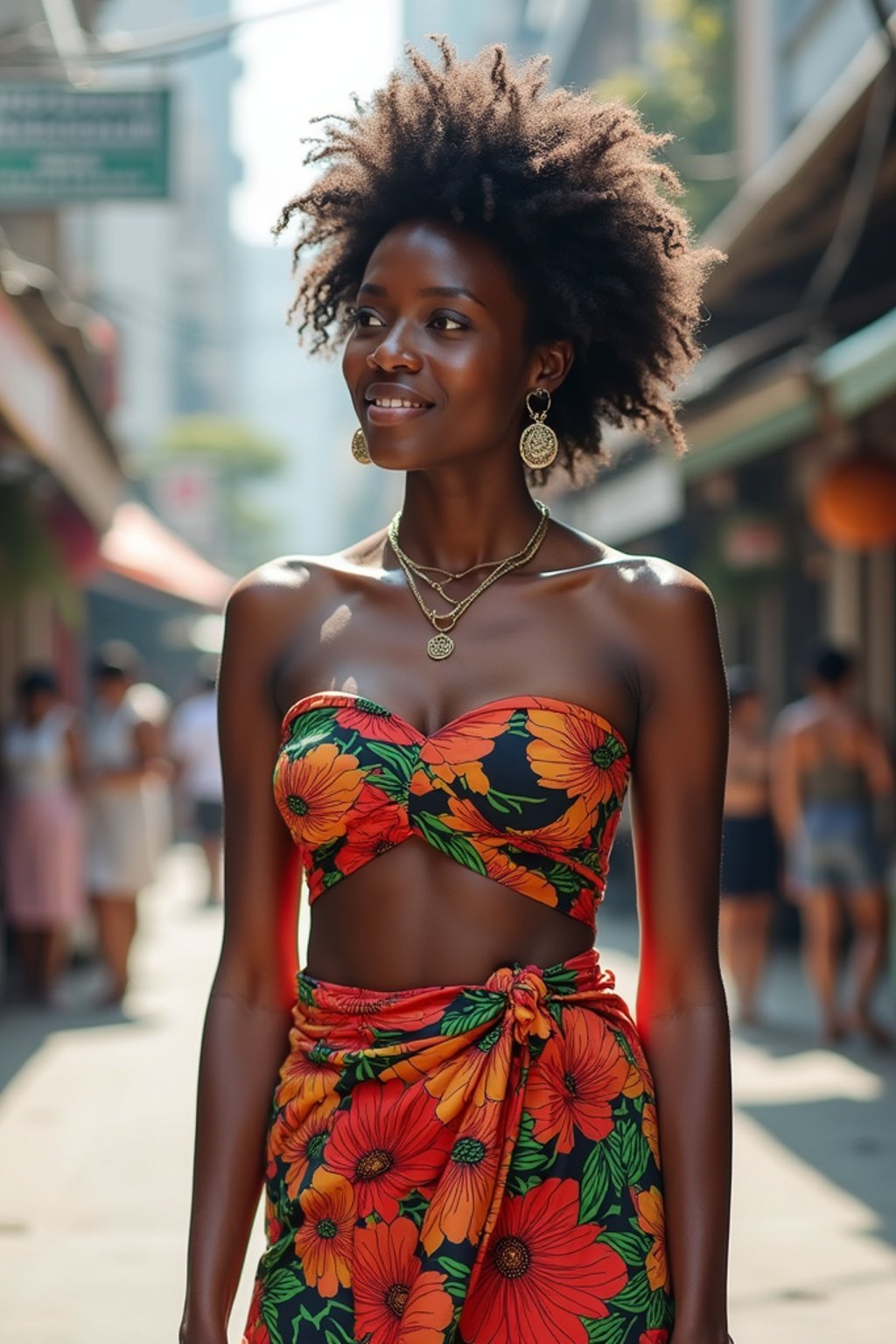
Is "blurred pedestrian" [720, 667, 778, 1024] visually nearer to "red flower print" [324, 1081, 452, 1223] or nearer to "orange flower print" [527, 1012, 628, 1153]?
"orange flower print" [527, 1012, 628, 1153]

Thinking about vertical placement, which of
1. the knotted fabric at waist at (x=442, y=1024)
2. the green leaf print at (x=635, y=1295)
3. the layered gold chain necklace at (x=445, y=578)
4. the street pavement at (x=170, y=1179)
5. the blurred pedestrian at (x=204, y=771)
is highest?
the blurred pedestrian at (x=204, y=771)

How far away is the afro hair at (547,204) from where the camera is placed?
2.58 m

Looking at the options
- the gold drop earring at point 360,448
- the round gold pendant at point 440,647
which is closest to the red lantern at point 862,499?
the gold drop earring at point 360,448

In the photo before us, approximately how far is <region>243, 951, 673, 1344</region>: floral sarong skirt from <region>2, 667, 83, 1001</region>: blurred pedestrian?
30.4 feet

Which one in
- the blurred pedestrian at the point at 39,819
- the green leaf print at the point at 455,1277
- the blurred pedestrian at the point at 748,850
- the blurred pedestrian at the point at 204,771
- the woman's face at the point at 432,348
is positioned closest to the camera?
the green leaf print at the point at 455,1277

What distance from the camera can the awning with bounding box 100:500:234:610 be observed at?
62.3 ft

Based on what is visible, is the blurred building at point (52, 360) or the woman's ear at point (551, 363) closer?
the woman's ear at point (551, 363)

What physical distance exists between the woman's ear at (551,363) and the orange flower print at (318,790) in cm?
59

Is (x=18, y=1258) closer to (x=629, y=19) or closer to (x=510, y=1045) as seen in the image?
(x=510, y=1045)

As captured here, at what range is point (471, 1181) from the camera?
7.47 ft

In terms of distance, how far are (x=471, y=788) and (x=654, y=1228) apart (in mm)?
529

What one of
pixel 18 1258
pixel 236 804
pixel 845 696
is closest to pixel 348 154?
pixel 236 804

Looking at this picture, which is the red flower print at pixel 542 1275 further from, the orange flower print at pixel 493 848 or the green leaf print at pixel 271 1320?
the orange flower print at pixel 493 848

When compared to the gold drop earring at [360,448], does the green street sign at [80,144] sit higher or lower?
higher
